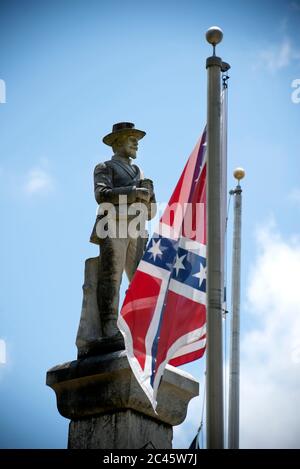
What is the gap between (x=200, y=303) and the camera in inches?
393

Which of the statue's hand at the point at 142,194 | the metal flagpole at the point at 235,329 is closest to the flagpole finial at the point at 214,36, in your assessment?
the statue's hand at the point at 142,194

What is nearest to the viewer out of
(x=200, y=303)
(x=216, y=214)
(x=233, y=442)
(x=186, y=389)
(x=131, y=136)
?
(x=216, y=214)

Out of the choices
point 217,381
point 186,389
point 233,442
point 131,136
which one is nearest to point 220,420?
point 217,381

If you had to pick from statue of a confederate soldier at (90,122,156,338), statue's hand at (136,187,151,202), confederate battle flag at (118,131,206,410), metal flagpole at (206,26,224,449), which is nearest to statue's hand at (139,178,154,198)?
statue of a confederate soldier at (90,122,156,338)

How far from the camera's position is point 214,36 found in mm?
10141

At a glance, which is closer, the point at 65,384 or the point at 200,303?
the point at 200,303

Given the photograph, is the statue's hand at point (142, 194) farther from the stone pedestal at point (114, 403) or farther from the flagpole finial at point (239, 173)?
the flagpole finial at point (239, 173)

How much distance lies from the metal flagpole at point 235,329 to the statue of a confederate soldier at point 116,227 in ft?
11.9

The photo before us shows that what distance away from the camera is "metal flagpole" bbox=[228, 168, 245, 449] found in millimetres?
14266

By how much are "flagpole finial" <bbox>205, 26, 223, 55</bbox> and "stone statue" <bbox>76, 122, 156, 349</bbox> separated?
7.10ft

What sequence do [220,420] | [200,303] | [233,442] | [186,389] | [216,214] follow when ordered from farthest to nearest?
[233,442]
[186,389]
[200,303]
[216,214]
[220,420]

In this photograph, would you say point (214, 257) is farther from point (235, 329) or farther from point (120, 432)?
point (235, 329)

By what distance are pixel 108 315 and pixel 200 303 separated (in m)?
1.72
